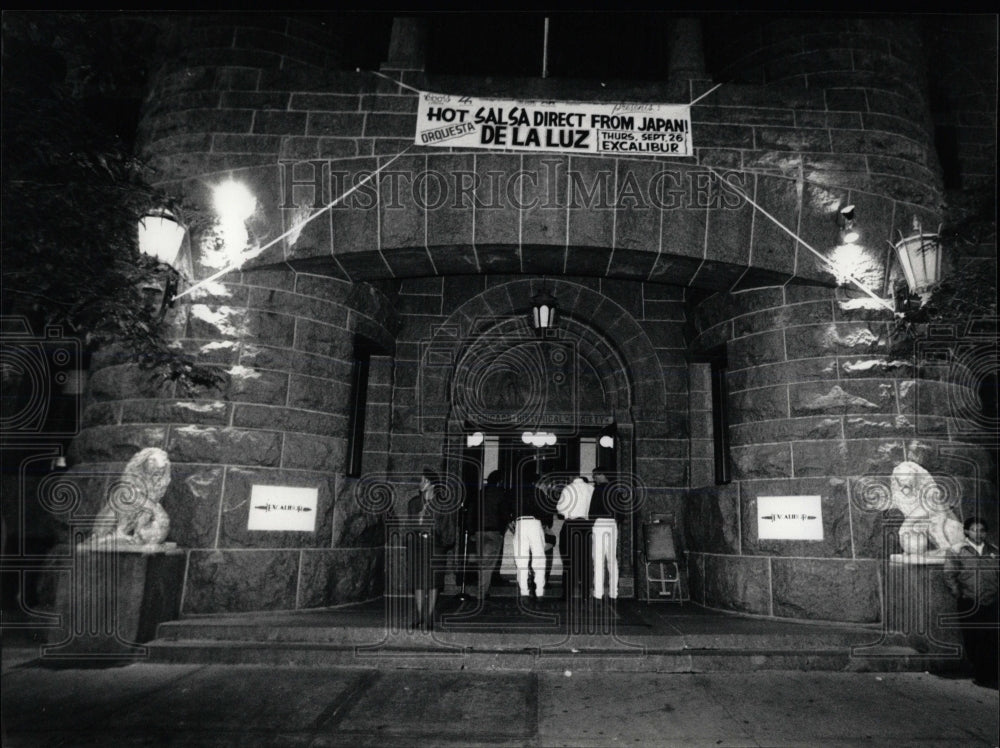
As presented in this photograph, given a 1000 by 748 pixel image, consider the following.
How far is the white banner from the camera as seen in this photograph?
7102 mm

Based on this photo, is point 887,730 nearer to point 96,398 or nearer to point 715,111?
point 715,111

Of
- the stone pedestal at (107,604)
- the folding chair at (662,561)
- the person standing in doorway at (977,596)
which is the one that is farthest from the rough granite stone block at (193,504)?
the person standing in doorway at (977,596)

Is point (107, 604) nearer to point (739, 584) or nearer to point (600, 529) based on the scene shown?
point (600, 529)

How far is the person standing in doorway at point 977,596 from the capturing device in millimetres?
4895

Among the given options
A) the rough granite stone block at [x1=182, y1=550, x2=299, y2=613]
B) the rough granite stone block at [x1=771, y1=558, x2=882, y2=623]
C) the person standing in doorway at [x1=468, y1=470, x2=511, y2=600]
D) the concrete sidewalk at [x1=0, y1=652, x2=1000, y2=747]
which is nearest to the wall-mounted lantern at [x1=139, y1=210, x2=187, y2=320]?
the rough granite stone block at [x1=182, y1=550, x2=299, y2=613]

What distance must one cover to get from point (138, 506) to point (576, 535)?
4.99m

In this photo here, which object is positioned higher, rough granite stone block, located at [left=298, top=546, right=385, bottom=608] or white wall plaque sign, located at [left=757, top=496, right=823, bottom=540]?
white wall plaque sign, located at [left=757, top=496, right=823, bottom=540]

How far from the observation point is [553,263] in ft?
24.6

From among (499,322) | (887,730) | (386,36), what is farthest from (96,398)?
(887,730)

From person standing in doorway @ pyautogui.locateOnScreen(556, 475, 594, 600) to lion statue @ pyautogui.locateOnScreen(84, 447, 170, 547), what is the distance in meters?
4.57

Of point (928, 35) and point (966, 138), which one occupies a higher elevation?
point (928, 35)

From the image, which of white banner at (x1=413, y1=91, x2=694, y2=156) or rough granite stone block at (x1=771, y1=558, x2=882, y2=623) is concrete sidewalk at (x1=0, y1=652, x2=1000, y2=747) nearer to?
rough granite stone block at (x1=771, y1=558, x2=882, y2=623)

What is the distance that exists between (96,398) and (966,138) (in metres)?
12.3

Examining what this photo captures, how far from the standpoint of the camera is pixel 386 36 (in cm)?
858
